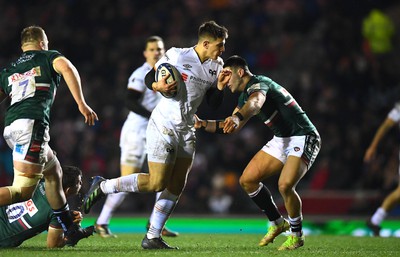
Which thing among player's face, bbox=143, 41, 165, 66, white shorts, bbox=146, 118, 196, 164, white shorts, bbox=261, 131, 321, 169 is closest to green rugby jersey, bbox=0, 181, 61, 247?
white shorts, bbox=146, 118, 196, 164

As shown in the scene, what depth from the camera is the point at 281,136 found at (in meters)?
8.54

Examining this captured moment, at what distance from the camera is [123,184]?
8.01 m

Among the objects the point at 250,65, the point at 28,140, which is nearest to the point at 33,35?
the point at 28,140

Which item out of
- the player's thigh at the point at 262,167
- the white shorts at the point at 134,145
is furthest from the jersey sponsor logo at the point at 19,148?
the white shorts at the point at 134,145

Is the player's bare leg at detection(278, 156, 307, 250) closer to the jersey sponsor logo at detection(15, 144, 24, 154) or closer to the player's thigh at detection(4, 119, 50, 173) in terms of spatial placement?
the player's thigh at detection(4, 119, 50, 173)

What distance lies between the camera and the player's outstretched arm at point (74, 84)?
701 centimetres

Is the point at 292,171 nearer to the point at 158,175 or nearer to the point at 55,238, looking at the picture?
the point at 158,175

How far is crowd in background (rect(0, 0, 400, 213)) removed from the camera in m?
16.1

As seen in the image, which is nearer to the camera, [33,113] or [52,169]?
[33,113]

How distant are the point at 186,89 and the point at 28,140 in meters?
1.72

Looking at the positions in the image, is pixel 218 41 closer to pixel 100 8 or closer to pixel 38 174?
pixel 38 174

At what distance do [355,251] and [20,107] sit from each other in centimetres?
372

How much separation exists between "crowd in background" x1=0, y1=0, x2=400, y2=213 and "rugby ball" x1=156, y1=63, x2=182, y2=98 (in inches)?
317

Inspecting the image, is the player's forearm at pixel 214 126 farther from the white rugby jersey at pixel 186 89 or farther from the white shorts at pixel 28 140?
the white shorts at pixel 28 140
